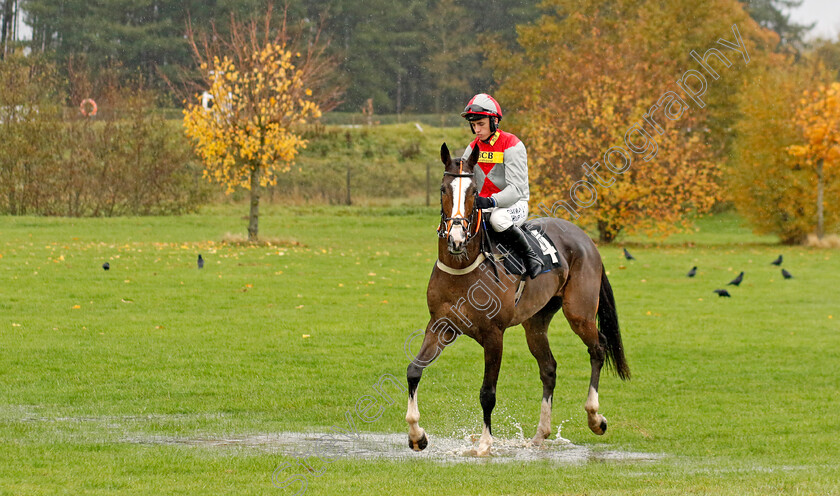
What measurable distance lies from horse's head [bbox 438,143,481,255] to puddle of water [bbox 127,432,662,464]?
81.0 inches

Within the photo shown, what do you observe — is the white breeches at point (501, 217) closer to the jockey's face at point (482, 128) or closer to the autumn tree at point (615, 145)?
the jockey's face at point (482, 128)

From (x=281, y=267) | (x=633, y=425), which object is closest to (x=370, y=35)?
(x=281, y=267)

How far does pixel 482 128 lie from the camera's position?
9.04 meters

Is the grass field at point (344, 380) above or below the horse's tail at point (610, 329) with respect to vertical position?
below

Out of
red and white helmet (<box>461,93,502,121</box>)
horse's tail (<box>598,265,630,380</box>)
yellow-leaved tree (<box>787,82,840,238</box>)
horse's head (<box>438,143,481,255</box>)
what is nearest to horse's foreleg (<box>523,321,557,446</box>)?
horse's tail (<box>598,265,630,380</box>)

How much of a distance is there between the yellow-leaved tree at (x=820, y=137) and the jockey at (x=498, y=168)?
34931 mm

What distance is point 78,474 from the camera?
26.6 ft

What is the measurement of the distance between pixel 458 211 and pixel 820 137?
3693 cm

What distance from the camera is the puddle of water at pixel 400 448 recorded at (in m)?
9.03

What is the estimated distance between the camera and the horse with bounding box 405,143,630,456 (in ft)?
27.9

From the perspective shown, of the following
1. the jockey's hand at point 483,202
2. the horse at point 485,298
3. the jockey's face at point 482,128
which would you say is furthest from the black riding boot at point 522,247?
the jockey's face at point 482,128

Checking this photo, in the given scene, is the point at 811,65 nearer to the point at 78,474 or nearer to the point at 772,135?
the point at 772,135

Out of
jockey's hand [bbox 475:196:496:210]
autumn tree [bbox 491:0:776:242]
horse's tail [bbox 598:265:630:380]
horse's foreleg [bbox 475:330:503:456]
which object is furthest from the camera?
autumn tree [bbox 491:0:776:242]

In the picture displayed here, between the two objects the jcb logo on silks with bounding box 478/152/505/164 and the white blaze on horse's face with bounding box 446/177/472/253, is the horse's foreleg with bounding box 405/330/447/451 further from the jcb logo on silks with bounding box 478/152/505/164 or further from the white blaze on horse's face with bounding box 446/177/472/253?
the jcb logo on silks with bounding box 478/152/505/164
